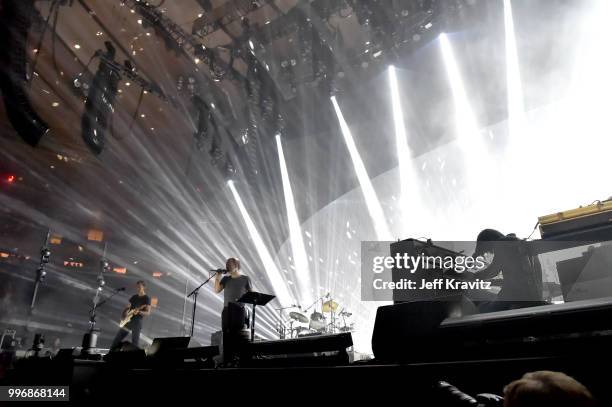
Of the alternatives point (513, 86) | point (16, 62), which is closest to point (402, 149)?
point (513, 86)

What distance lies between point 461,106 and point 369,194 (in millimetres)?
3395

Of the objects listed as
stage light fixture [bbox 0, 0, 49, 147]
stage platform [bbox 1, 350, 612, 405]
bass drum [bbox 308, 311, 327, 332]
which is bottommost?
stage platform [bbox 1, 350, 612, 405]

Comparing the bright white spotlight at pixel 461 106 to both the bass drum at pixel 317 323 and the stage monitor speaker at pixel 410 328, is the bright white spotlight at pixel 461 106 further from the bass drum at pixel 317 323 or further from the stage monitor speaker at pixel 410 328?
the stage monitor speaker at pixel 410 328

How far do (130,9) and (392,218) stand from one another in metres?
8.03

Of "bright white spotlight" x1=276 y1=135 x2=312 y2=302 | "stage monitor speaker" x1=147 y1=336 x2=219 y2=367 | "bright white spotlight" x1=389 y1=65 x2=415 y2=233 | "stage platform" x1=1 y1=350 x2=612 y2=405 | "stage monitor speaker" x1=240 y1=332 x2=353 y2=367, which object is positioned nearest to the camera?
"stage platform" x1=1 y1=350 x2=612 y2=405

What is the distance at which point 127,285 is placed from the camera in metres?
12.7

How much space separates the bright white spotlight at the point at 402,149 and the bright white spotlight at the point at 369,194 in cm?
66

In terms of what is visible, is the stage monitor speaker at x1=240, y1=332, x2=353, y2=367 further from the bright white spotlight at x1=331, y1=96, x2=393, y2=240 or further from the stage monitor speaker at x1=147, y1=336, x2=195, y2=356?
the bright white spotlight at x1=331, y1=96, x2=393, y2=240

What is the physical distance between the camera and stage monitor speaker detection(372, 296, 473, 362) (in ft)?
4.76

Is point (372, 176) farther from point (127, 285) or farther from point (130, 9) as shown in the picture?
point (127, 285)

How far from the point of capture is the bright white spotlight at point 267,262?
11.1m

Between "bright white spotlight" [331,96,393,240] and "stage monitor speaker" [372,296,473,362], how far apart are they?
8395mm

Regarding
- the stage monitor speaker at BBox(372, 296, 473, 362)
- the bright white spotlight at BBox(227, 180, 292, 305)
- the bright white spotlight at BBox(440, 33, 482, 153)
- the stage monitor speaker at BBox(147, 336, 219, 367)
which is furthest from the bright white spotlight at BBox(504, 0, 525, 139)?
the stage monitor speaker at BBox(147, 336, 219, 367)

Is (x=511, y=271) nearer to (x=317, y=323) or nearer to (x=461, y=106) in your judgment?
(x=317, y=323)
